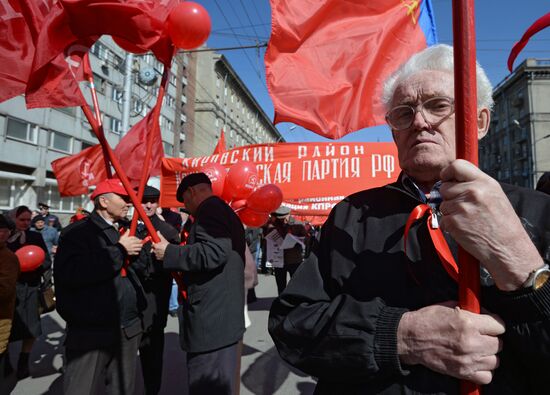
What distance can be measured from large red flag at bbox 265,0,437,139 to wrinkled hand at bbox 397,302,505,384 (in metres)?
2.04

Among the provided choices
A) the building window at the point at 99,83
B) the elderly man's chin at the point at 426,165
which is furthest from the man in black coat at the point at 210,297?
the building window at the point at 99,83

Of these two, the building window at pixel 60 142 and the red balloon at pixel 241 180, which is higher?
the building window at pixel 60 142

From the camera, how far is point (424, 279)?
41.8 inches

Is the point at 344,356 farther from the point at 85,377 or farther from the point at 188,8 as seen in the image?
the point at 188,8

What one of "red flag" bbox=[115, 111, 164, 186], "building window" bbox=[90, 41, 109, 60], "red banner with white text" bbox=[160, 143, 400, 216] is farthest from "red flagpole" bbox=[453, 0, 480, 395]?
"building window" bbox=[90, 41, 109, 60]

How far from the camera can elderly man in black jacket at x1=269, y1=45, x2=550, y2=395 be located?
820mm

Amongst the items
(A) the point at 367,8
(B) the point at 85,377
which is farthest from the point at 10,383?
(A) the point at 367,8

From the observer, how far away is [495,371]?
93cm

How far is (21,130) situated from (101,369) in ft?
78.0

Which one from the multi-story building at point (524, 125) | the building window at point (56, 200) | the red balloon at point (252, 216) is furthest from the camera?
A: the multi-story building at point (524, 125)

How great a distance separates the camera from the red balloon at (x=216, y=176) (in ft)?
14.9

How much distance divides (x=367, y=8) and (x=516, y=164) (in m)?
51.7

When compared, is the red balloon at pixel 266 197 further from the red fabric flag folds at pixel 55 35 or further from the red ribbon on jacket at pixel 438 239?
the red ribbon on jacket at pixel 438 239

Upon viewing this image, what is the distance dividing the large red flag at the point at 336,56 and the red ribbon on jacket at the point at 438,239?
1815 millimetres
